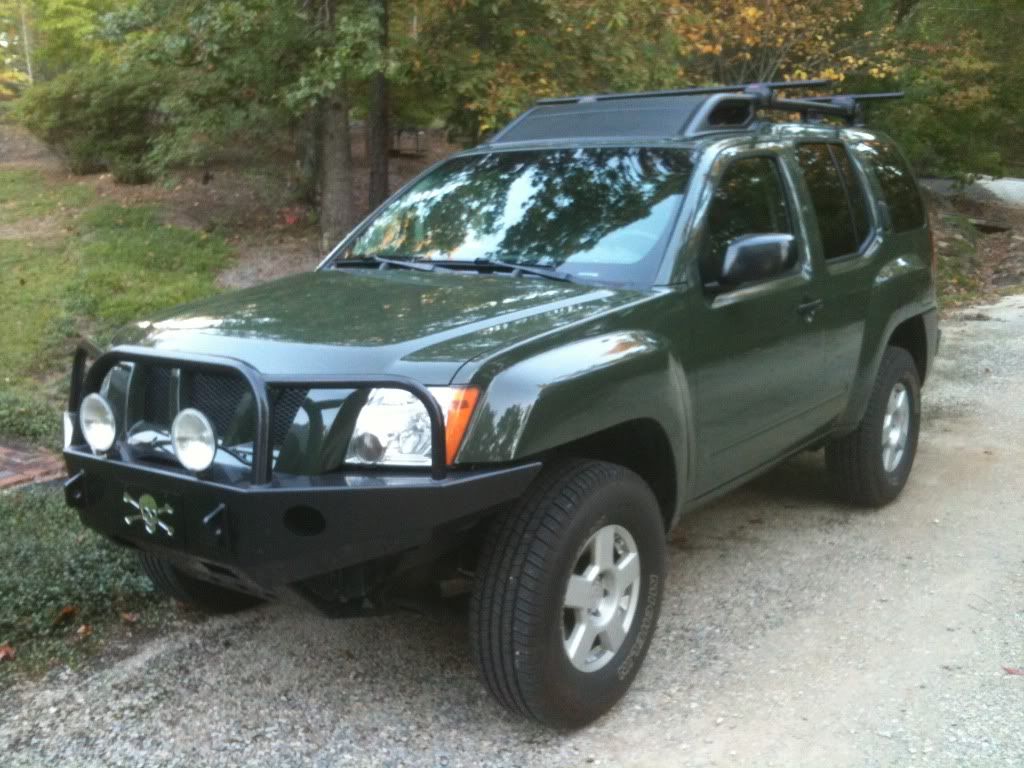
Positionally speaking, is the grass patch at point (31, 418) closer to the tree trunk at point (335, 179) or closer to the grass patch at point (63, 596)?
the grass patch at point (63, 596)

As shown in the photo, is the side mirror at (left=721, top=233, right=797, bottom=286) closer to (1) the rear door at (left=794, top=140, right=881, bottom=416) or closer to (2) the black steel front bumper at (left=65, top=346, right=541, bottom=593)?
(1) the rear door at (left=794, top=140, right=881, bottom=416)

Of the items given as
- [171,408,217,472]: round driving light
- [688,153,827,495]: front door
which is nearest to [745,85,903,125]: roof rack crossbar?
[688,153,827,495]: front door

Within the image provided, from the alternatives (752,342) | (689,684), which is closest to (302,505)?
(689,684)

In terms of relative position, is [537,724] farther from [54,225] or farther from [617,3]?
[54,225]

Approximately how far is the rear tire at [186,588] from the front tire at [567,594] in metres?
1.32

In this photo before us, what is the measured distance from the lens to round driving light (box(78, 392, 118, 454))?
3521 mm

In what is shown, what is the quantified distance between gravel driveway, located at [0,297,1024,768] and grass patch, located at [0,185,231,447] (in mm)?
2822

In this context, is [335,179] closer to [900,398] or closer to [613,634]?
[900,398]

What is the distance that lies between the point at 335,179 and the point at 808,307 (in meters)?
6.64

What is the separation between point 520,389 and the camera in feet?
10.9

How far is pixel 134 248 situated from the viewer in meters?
10.8

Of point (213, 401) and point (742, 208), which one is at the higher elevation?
point (742, 208)

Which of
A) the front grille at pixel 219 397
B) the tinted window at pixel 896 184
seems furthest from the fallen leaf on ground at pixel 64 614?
the tinted window at pixel 896 184

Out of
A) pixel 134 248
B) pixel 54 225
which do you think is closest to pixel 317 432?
pixel 134 248
